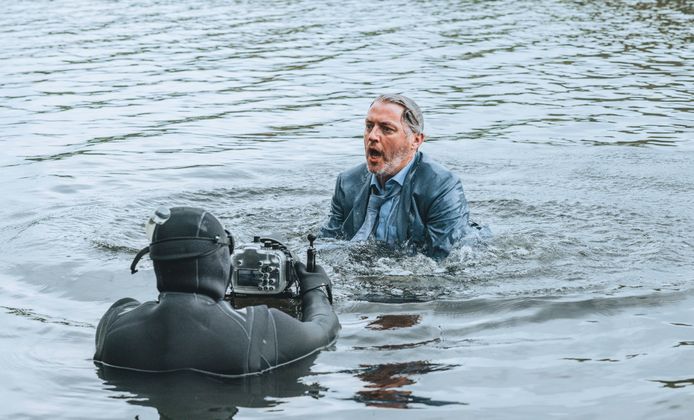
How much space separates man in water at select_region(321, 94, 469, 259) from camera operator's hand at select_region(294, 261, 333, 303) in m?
2.05

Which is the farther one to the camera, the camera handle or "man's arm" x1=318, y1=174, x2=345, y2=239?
"man's arm" x1=318, y1=174, x2=345, y2=239

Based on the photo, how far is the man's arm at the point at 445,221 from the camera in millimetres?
8930

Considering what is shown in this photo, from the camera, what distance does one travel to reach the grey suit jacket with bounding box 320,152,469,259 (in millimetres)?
8938

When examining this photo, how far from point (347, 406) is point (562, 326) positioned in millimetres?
2084

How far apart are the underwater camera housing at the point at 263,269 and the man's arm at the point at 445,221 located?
2.21 meters

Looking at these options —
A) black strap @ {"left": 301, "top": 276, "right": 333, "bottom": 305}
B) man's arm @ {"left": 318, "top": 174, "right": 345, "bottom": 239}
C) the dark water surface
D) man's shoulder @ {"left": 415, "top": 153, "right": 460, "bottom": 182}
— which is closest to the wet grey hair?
man's shoulder @ {"left": 415, "top": 153, "right": 460, "bottom": 182}

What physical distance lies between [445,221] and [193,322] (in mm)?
3452

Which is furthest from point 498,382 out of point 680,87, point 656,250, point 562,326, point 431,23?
point 431,23

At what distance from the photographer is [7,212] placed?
11.0m

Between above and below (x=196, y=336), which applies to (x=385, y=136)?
above

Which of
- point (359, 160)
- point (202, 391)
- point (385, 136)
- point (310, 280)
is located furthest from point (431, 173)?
point (359, 160)

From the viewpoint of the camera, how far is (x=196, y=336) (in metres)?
6.00

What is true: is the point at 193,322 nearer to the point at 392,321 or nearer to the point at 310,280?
the point at 310,280

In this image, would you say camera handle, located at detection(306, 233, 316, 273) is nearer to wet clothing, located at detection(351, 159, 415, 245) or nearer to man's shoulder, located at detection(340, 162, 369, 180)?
wet clothing, located at detection(351, 159, 415, 245)
